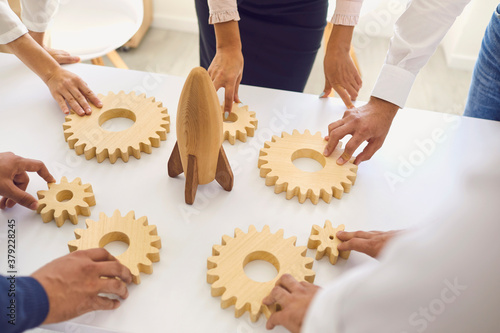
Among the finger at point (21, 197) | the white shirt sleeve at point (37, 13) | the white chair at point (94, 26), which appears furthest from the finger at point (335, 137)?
the white chair at point (94, 26)

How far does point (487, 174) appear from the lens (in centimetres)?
52

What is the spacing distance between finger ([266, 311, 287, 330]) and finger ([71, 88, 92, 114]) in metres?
0.72

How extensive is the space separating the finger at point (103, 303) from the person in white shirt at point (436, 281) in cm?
36

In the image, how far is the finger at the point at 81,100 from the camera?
3.72ft

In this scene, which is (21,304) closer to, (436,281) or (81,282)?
(81,282)

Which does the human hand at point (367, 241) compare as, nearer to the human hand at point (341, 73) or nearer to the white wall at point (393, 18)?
the human hand at point (341, 73)

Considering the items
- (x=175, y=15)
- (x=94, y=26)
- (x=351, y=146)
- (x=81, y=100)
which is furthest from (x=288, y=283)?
(x=175, y=15)

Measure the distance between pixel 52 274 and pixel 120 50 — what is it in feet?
7.73

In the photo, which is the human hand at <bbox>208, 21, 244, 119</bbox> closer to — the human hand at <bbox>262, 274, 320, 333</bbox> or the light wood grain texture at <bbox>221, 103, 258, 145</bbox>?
the light wood grain texture at <bbox>221, 103, 258, 145</bbox>

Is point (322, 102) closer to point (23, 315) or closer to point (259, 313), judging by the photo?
point (259, 313)

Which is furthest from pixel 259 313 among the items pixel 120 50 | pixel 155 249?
pixel 120 50

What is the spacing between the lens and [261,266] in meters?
0.87

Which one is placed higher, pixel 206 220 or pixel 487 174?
pixel 487 174

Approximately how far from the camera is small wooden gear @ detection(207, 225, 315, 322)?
30.8 inches
